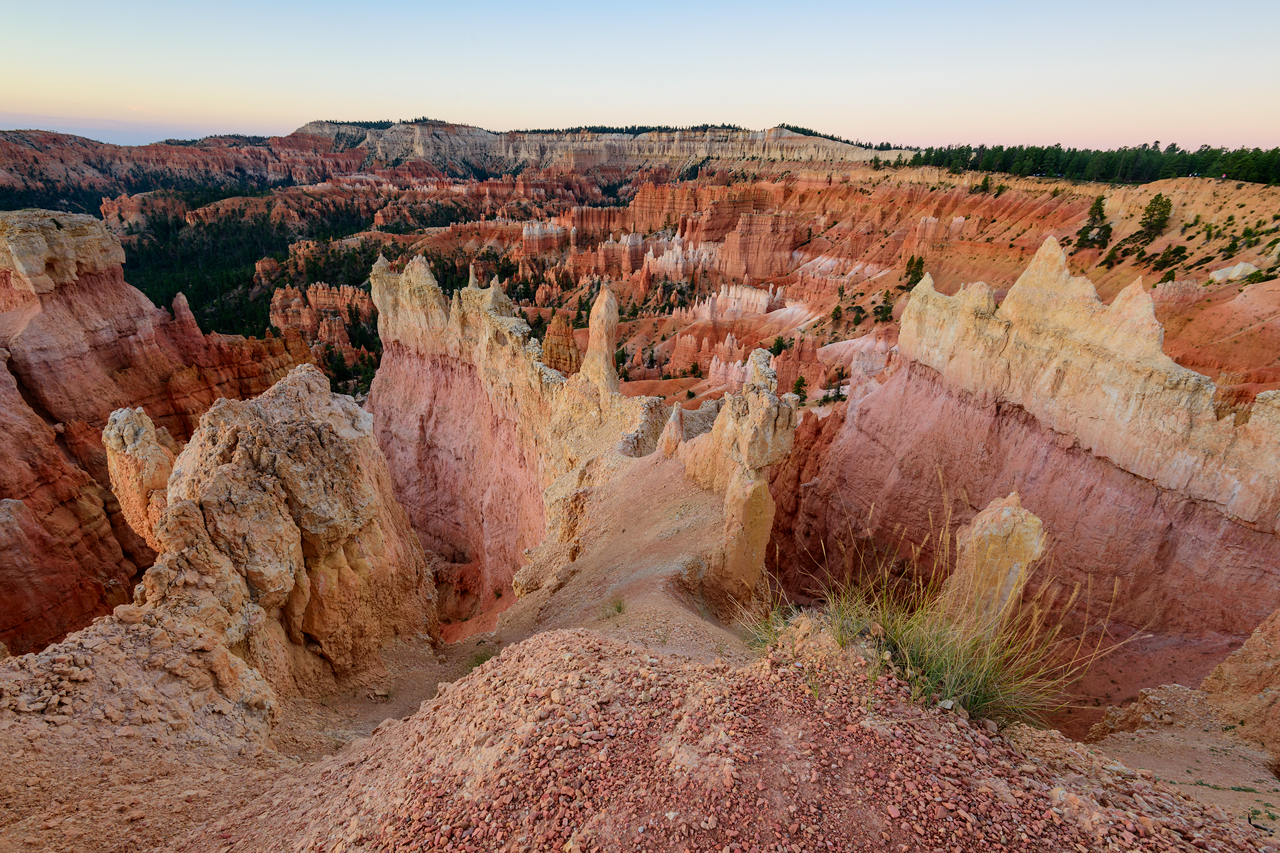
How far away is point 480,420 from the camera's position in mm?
22047

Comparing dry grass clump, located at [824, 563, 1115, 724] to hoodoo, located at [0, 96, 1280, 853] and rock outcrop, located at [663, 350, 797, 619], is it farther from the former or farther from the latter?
rock outcrop, located at [663, 350, 797, 619]

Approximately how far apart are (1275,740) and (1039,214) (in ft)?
168

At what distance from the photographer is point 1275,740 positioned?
285 inches

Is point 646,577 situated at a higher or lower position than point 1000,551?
lower

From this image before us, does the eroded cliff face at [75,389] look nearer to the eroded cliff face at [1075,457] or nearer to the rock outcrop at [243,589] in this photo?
the rock outcrop at [243,589]

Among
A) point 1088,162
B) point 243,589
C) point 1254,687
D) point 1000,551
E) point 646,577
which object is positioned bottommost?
point 1254,687

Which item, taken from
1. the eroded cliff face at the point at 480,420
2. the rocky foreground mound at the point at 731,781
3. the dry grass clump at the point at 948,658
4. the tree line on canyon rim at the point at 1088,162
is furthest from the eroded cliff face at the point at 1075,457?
the tree line on canyon rim at the point at 1088,162

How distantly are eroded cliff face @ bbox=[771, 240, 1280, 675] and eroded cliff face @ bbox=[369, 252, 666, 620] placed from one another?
20.2 feet

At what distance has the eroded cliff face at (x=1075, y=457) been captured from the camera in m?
10.9

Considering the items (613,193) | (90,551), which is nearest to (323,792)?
(90,551)

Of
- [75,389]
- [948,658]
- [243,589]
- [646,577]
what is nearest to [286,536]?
[243,589]

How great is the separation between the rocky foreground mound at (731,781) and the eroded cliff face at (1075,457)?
5040 mm

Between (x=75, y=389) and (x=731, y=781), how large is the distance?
26.1 meters

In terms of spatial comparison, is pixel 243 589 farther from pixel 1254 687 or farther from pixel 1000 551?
pixel 1254 687
